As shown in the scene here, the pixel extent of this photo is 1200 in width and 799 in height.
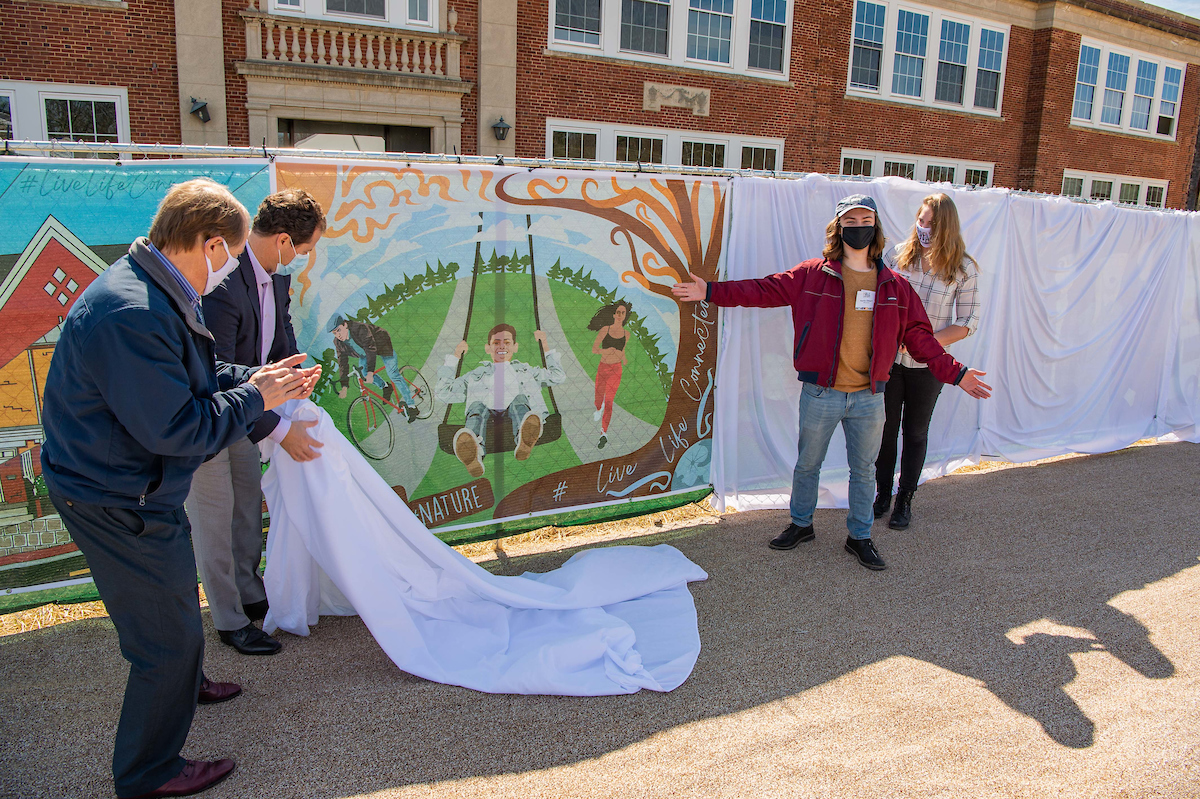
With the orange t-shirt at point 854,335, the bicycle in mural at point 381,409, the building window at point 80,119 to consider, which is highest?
the building window at point 80,119

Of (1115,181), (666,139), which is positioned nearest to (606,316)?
(666,139)

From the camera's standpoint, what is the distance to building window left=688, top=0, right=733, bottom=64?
52.2ft

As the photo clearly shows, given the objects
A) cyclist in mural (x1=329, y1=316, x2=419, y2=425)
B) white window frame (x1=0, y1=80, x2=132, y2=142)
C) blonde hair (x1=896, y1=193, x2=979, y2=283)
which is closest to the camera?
cyclist in mural (x1=329, y1=316, x2=419, y2=425)

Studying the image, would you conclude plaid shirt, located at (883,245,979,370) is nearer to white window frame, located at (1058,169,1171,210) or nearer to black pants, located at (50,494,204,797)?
black pants, located at (50,494,204,797)

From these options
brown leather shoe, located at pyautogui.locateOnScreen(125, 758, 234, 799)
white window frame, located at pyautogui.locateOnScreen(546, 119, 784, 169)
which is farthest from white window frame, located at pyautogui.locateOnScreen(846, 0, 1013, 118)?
brown leather shoe, located at pyautogui.locateOnScreen(125, 758, 234, 799)

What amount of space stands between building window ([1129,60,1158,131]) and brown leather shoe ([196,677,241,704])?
2831cm

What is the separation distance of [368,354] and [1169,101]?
29.0 meters

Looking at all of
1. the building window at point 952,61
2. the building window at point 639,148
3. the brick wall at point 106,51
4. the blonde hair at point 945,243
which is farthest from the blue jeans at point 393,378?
the building window at point 952,61

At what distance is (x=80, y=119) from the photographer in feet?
40.0

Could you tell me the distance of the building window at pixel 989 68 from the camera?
1991 centimetres

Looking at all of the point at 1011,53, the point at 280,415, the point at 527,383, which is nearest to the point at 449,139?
the point at 527,383

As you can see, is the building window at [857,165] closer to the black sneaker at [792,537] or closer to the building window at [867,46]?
the building window at [867,46]

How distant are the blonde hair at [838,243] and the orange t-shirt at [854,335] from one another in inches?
3.9

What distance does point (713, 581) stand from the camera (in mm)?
4387
